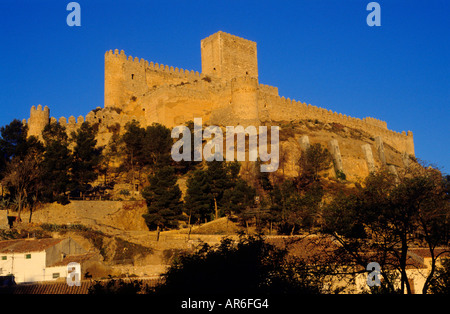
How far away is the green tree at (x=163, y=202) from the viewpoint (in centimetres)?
2506

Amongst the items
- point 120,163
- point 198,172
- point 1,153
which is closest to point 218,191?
point 198,172

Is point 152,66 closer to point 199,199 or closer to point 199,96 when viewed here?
point 199,96

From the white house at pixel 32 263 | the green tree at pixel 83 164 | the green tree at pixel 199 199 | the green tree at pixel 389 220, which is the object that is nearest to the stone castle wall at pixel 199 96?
the green tree at pixel 83 164

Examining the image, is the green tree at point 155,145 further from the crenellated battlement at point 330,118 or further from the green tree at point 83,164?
the crenellated battlement at point 330,118

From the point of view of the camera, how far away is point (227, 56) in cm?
4494

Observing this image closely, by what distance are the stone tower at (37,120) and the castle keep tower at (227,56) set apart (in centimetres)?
1477

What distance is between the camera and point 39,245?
1967 centimetres

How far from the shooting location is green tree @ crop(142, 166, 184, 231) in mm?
25062

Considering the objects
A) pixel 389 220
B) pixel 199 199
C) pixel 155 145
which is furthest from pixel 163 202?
pixel 389 220

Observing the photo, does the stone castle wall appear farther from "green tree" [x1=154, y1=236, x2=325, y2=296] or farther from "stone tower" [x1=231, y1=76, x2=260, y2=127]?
"green tree" [x1=154, y1=236, x2=325, y2=296]

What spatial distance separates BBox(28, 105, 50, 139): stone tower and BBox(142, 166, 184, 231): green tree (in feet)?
46.0

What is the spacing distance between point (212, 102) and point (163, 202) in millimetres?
15733

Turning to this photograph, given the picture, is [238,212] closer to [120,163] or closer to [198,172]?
[198,172]

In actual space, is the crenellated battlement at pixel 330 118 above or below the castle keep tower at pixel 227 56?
below
